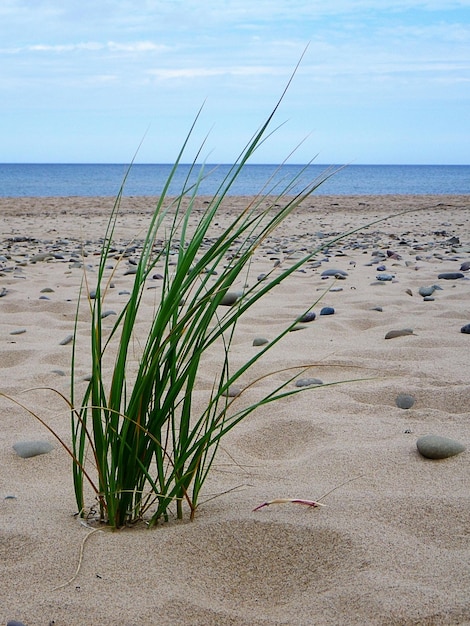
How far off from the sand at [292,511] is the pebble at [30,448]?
0.09 ft

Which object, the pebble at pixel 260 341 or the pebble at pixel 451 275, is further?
the pebble at pixel 451 275

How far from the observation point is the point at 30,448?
1976 mm

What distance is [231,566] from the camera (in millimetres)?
1333

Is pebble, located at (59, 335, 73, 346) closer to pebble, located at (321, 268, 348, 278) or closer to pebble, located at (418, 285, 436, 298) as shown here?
pebble, located at (418, 285, 436, 298)

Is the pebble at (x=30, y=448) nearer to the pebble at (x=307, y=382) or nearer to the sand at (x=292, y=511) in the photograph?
the sand at (x=292, y=511)

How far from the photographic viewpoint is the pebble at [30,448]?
1968 millimetres

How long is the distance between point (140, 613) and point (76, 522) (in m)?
0.39

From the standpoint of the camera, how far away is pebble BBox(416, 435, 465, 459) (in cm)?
181

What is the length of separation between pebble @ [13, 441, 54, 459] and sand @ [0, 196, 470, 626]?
0.03 m

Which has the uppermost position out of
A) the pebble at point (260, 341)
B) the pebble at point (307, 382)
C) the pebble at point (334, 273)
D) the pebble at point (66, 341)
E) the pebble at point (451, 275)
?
the pebble at point (451, 275)

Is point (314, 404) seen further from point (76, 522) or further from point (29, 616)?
point (29, 616)

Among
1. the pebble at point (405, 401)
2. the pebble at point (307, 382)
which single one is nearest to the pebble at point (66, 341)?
the pebble at point (307, 382)

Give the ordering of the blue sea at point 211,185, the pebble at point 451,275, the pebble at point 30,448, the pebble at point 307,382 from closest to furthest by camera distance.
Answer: the pebble at point 30,448 → the pebble at point 307,382 → the pebble at point 451,275 → the blue sea at point 211,185

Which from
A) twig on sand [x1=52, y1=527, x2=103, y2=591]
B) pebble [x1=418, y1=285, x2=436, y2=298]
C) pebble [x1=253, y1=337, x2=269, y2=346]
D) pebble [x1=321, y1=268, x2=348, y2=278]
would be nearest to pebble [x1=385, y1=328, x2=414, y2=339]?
pebble [x1=253, y1=337, x2=269, y2=346]
